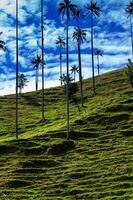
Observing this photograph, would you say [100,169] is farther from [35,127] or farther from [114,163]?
[35,127]

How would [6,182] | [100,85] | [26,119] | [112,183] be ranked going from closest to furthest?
[112,183] → [6,182] → [26,119] → [100,85]

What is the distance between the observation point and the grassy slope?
6688cm

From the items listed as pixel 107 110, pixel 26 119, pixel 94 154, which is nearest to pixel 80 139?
pixel 94 154

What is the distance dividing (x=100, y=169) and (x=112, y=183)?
724cm

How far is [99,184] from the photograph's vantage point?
6762cm

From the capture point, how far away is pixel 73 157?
8331 centimetres

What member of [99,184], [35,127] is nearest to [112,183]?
[99,184]

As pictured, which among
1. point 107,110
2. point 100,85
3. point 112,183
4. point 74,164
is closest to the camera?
point 112,183

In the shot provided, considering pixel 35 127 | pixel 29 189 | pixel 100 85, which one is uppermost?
pixel 100 85

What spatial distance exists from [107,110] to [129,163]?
1423 inches

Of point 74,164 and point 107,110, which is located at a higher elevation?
point 107,110

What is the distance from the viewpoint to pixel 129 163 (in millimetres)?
74250

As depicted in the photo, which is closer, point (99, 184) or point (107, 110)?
point (99, 184)

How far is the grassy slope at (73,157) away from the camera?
6688 cm
